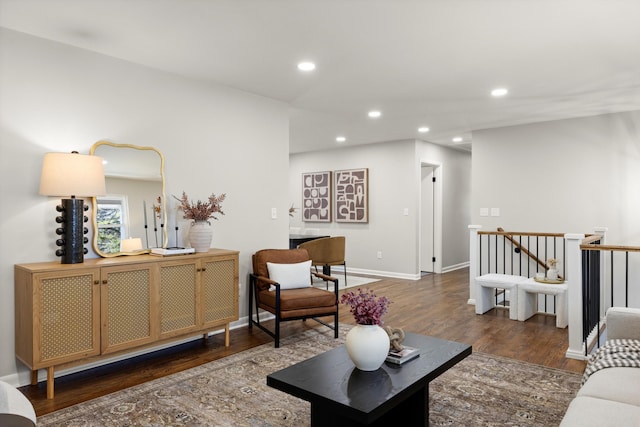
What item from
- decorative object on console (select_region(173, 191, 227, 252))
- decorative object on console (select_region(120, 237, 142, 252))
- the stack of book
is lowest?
the stack of book

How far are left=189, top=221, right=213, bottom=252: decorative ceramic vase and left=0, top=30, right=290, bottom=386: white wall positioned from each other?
41 centimetres

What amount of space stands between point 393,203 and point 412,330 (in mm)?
3421

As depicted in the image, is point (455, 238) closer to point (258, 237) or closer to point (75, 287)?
point (258, 237)

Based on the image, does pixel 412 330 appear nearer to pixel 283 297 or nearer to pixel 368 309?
pixel 283 297

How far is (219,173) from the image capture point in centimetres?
418

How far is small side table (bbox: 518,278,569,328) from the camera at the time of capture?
440 centimetres

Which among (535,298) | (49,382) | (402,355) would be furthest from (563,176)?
(49,382)

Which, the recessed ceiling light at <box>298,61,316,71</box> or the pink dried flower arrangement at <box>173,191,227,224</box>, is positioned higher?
the recessed ceiling light at <box>298,61,316,71</box>

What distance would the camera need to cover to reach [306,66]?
3605 millimetres

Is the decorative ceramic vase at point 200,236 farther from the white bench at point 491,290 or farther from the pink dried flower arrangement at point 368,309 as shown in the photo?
the white bench at point 491,290

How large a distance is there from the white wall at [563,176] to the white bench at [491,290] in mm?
1448

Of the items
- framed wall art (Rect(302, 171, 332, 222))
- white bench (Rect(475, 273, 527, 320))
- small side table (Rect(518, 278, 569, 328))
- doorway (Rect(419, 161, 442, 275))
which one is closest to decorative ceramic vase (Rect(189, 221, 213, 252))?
white bench (Rect(475, 273, 527, 320))

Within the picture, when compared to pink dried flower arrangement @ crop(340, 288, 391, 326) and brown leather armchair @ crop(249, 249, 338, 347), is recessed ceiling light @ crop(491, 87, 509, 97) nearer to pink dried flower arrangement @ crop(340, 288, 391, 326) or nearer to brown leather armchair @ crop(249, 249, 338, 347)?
brown leather armchair @ crop(249, 249, 338, 347)

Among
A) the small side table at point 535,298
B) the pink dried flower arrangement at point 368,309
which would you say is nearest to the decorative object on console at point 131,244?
the pink dried flower arrangement at point 368,309
